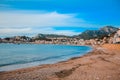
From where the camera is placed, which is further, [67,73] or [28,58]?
[28,58]

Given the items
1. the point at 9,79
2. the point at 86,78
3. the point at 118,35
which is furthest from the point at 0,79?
the point at 118,35

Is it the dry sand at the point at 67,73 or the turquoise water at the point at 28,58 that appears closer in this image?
the dry sand at the point at 67,73

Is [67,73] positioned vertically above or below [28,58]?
above

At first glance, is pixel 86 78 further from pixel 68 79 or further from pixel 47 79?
pixel 47 79

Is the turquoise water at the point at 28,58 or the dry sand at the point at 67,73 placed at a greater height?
the dry sand at the point at 67,73

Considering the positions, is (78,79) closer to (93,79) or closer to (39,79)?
(93,79)

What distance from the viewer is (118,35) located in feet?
378

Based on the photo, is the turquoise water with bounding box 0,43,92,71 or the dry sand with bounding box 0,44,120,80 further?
the turquoise water with bounding box 0,43,92,71

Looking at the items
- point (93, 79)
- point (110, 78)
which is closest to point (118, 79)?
point (110, 78)

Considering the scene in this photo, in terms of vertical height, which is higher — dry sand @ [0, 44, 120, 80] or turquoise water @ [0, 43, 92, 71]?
dry sand @ [0, 44, 120, 80]

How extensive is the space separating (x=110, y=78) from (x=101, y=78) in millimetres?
744

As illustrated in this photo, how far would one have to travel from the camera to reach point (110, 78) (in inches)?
722

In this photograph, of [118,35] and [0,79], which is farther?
[118,35]

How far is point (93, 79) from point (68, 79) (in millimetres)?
2046
